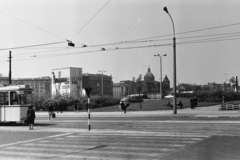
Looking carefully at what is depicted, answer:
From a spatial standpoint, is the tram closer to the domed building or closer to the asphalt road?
the asphalt road

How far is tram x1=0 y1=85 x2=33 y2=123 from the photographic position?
2266 cm

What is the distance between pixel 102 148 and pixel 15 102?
1345 cm

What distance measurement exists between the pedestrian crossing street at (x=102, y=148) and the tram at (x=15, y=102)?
30.2 feet

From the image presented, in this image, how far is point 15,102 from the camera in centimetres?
2292

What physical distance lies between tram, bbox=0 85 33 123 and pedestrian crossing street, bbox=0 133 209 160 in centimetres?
920

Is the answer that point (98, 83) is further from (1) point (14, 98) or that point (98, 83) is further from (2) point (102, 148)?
(2) point (102, 148)

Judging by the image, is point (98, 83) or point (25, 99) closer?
point (25, 99)

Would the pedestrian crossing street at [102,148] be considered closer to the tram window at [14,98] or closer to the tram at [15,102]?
the tram at [15,102]

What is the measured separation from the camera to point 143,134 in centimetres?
1488

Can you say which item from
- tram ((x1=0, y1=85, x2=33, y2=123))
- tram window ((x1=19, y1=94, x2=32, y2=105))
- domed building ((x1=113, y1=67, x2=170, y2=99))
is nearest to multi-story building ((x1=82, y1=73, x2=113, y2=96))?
domed building ((x1=113, y1=67, x2=170, y2=99))

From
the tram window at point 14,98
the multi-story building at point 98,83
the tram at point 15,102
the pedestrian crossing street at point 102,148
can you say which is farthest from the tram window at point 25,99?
the multi-story building at point 98,83

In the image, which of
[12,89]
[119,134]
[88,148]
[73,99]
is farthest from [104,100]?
[88,148]

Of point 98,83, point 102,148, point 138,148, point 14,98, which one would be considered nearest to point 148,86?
point 98,83

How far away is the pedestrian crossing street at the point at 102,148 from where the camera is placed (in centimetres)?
1004
